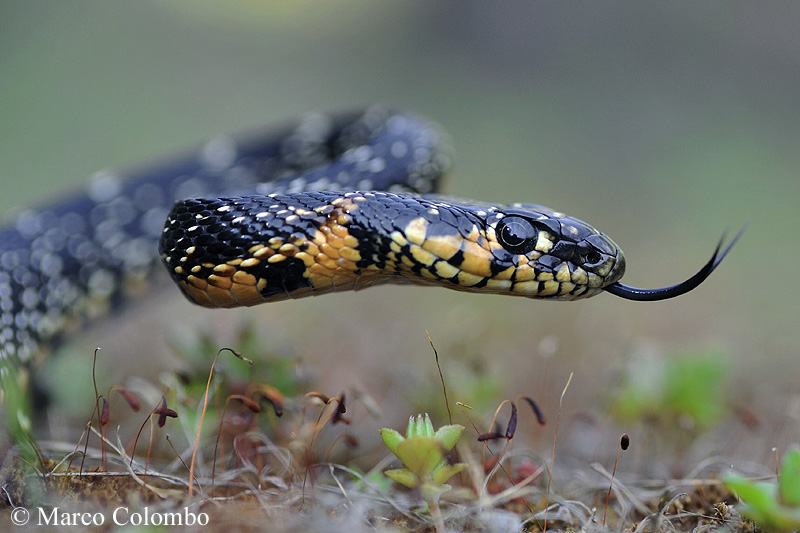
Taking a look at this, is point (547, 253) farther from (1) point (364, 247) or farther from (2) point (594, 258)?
(1) point (364, 247)

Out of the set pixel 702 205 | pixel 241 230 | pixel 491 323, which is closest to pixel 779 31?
pixel 702 205

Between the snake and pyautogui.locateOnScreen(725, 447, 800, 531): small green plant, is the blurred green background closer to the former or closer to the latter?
the snake

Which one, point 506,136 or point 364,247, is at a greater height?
point 506,136

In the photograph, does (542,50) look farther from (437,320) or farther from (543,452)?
(543,452)

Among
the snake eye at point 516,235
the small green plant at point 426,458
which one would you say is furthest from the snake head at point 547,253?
the small green plant at point 426,458

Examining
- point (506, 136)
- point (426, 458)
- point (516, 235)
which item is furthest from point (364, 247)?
point (506, 136)

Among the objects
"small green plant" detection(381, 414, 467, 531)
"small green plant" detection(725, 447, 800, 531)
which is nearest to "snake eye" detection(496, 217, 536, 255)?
"small green plant" detection(381, 414, 467, 531)
